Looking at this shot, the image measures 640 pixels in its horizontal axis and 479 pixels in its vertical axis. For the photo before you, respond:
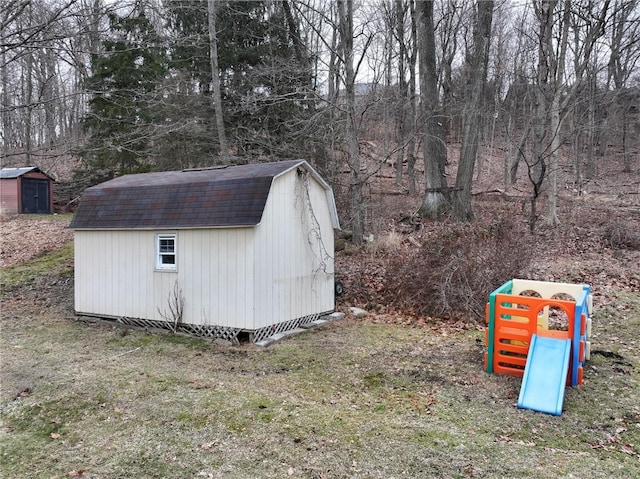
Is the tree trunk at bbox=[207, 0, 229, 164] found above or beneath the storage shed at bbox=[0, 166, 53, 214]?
above

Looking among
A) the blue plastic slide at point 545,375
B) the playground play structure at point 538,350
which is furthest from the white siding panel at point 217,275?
the blue plastic slide at point 545,375

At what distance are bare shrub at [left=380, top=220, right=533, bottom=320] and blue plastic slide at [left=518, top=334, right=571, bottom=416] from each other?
115 inches

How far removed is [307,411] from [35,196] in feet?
60.0

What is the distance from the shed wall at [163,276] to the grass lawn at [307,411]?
0.67 m

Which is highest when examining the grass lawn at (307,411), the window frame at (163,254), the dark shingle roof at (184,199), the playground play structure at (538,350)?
the dark shingle roof at (184,199)

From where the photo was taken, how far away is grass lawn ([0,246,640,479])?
3871mm

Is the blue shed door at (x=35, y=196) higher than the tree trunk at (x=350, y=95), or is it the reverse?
Answer: the tree trunk at (x=350, y=95)

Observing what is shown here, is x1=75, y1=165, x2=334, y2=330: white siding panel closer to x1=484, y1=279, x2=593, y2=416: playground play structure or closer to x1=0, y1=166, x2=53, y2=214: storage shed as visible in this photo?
x1=484, y1=279, x2=593, y2=416: playground play structure

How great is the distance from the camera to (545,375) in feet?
16.8

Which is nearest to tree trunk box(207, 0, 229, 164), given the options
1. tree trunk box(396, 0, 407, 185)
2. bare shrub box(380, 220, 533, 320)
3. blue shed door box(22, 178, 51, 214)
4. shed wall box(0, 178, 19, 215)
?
tree trunk box(396, 0, 407, 185)

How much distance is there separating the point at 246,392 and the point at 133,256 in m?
4.30

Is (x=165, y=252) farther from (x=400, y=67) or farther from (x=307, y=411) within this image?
(x=400, y=67)

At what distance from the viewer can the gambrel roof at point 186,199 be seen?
7469 mm

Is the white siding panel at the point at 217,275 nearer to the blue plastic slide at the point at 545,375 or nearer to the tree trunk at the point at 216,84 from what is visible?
the blue plastic slide at the point at 545,375
